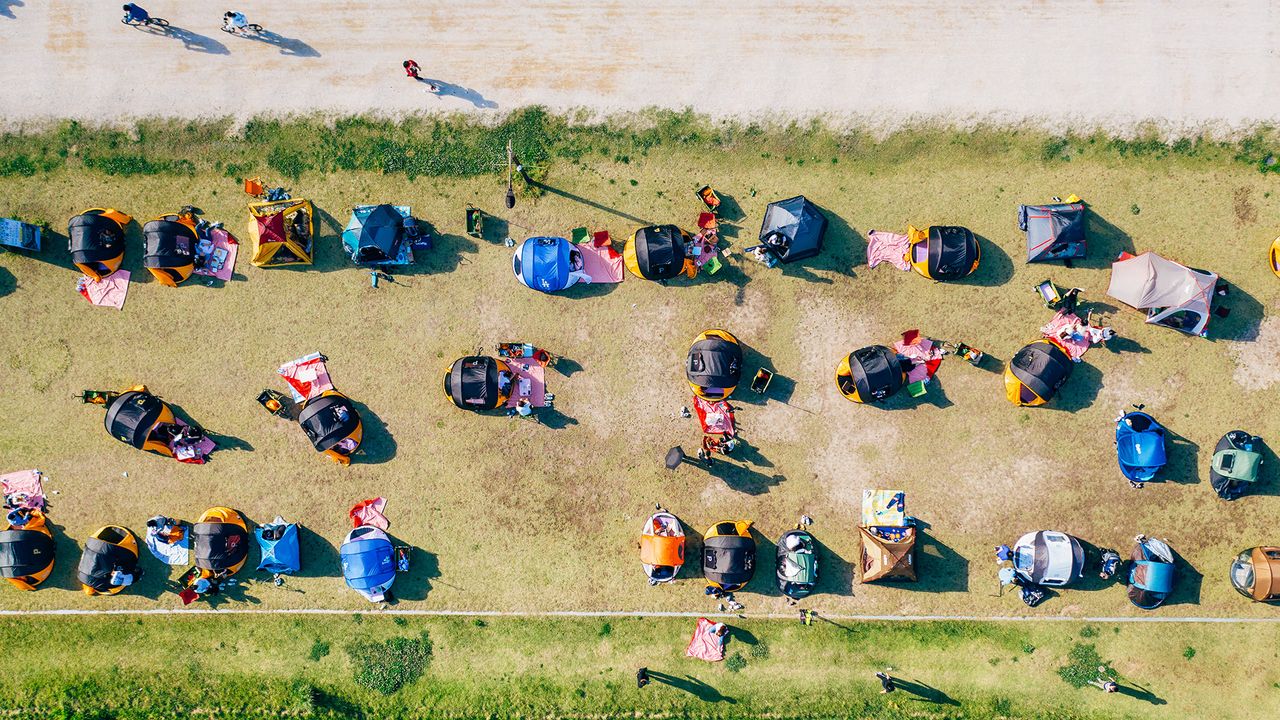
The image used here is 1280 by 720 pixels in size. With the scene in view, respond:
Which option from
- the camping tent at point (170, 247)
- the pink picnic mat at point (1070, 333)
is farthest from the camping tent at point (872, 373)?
the camping tent at point (170, 247)

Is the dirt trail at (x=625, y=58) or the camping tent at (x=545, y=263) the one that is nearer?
the camping tent at (x=545, y=263)

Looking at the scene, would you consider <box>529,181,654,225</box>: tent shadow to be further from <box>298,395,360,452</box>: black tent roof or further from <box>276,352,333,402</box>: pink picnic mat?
<box>298,395,360,452</box>: black tent roof

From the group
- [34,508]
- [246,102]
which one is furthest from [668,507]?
[34,508]

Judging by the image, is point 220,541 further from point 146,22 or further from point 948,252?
point 948,252

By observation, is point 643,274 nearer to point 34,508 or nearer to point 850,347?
point 850,347

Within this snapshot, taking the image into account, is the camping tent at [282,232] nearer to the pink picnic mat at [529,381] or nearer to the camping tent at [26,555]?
the pink picnic mat at [529,381]

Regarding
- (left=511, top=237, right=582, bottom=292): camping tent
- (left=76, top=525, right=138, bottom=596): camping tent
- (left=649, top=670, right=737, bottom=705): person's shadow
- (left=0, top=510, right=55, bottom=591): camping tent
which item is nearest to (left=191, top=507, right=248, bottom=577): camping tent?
(left=76, top=525, right=138, bottom=596): camping tent
